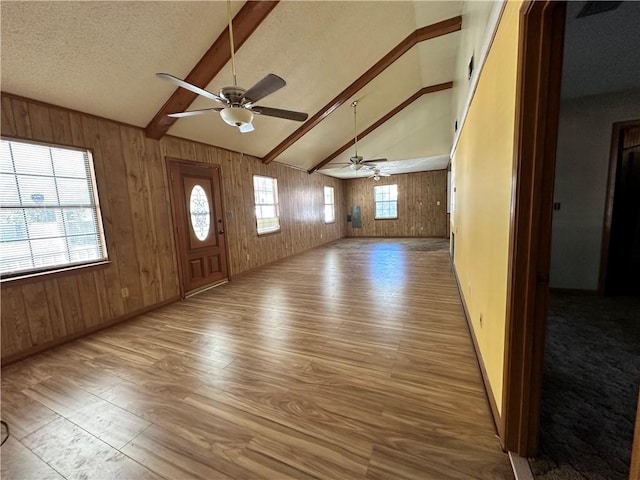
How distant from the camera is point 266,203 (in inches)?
246

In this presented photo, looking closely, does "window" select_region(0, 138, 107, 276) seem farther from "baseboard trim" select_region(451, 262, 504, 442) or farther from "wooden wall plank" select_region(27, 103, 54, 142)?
"baseboard trim" select_region(451, 262, 504, 442)

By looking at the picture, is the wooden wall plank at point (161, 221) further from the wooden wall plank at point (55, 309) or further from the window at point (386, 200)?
the window at point (386, 200)

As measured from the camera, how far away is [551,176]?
3.56 feet

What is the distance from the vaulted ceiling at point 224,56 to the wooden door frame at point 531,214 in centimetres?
248

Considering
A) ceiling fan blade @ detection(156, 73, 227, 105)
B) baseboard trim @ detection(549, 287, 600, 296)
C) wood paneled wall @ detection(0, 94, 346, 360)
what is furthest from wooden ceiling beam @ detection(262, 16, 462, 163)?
baseboard trim @ detection(549, 287, 600, 296)

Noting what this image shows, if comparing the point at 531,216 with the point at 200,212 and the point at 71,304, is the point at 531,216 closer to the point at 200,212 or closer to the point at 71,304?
the point at 71,304

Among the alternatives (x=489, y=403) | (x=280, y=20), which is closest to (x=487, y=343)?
(x=489, y=403)

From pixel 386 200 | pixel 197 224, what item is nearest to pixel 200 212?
pixel 197 224

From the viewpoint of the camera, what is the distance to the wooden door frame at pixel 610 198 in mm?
3170

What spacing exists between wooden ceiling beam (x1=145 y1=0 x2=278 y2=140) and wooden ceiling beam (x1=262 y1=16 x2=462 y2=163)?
2.10m

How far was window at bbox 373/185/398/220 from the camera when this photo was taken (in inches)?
396

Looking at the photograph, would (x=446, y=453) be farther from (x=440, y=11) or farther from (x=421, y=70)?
(x=421, y=70)

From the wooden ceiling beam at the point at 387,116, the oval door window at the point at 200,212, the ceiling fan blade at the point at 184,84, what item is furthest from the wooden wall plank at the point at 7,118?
the wooden ceiling beam at the point at 387,116

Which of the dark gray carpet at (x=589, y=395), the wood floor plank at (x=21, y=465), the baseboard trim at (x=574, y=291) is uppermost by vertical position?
the baseboard trim at (x=574, y=291)
